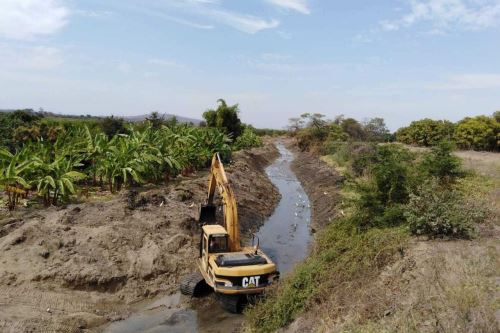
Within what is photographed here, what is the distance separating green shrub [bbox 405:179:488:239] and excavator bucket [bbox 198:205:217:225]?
600 cm

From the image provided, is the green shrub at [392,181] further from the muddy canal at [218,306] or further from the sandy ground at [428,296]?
the muddy canal at [218,306]

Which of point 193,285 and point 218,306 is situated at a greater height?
point 193,285

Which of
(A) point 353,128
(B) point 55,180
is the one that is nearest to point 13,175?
(B) point 55,180

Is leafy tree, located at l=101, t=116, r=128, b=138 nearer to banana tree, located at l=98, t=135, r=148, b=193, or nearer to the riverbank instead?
banana tree, located at l=98, t=135, r=148, b=193

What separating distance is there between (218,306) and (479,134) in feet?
103

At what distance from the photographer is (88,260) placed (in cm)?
1233

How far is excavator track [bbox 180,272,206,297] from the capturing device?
1166 centimetres

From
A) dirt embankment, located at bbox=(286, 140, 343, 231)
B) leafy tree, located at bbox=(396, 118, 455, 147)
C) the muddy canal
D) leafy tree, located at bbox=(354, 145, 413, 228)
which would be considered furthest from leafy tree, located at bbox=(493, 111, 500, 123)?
leafy tree, located at bbox=(354, 145, 413, 228)

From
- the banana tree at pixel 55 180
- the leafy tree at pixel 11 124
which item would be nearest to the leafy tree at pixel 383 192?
the banana tree at pixel 55 180

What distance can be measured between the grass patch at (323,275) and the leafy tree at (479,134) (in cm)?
2814

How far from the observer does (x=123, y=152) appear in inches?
810

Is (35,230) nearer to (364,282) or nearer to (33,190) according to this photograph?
(33,190)

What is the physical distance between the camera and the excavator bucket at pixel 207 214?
14172mm

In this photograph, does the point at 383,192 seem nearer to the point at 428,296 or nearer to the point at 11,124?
the point at 428,296
